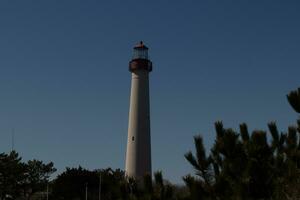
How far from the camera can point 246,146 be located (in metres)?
19.6

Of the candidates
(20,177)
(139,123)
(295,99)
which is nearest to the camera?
(295,99)

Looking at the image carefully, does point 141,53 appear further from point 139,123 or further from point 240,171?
point 240,171

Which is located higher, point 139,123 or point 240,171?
point 139,123

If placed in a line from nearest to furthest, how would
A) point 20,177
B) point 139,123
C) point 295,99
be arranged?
point 295,99 → point 139,123 → point 20,177

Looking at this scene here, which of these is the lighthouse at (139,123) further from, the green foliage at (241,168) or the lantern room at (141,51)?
the green foliage at (241,168)

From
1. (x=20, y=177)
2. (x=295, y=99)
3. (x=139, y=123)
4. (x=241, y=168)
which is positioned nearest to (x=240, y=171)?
(x=241, y=168)

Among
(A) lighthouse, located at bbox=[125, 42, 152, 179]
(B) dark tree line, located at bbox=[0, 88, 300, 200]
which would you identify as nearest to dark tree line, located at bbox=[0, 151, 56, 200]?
(A) lighthouse, located at bbox=[125, 42, 152, 179]

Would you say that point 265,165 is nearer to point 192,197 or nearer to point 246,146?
point 246,146

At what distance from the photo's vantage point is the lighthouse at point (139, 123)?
44094mm

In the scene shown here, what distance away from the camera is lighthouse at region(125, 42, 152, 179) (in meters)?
44.1

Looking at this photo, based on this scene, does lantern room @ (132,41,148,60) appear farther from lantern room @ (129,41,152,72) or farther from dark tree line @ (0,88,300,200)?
dark tree line @ (0,88,300,200)

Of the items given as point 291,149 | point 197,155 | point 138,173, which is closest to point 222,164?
point 197,155

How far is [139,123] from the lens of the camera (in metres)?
44.7

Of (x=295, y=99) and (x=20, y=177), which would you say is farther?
(x=20, y=177)
